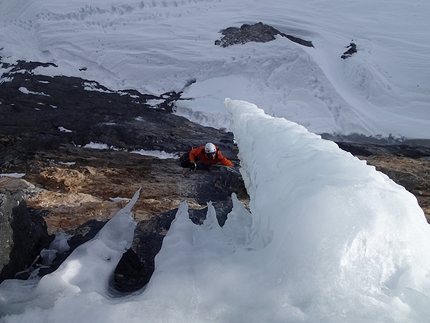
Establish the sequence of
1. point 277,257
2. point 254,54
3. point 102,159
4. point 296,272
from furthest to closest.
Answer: point 254,54 < point 102,159 < point 277,257 < point 296,272

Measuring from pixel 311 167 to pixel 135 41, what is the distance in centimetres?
1637

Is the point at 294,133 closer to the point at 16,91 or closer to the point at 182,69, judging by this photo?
the point at 16,91

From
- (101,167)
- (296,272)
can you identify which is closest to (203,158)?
(101,167)

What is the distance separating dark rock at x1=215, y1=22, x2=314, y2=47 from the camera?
16.2m

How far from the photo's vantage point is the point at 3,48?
1648 cm

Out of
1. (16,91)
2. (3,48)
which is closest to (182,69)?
(16,91)

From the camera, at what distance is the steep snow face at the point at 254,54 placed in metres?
13.3

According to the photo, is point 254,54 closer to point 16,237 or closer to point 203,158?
point 203,158

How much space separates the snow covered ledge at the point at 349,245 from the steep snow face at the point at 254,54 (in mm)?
9947

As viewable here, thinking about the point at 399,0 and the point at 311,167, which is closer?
the point at 311,167

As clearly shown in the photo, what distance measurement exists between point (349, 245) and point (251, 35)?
1603 centimetres

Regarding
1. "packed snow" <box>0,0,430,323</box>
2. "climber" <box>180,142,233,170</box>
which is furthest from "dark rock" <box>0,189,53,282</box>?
"climber" <box>180,142,233,170</box>

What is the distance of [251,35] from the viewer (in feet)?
54.3

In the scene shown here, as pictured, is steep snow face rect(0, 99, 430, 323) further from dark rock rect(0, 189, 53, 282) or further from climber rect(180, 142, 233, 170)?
climber rect(180, 142, 233, 170)
